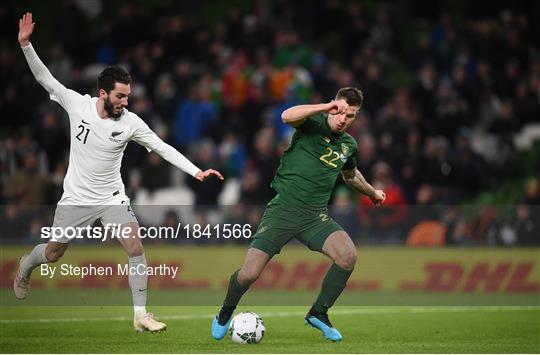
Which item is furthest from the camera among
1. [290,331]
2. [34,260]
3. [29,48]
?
[290,331]

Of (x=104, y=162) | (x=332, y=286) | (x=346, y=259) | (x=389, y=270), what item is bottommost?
(x=389, y=270)

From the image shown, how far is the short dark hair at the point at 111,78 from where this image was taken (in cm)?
1150

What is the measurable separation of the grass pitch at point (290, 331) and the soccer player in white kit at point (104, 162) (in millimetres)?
623

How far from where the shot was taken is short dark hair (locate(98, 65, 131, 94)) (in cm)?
1150

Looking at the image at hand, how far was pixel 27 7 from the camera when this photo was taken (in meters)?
26.5

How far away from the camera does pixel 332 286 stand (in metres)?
11.7

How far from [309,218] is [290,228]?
0.77 ft

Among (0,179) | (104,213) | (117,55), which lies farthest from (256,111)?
(104,213)

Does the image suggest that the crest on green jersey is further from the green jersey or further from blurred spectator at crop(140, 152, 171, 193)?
blurred spectator at crop(140, 152, 171, 193)

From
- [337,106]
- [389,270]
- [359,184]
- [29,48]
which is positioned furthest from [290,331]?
[389,270]

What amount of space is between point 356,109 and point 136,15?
13.1 metres

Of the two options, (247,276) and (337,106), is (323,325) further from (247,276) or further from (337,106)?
(337,106)

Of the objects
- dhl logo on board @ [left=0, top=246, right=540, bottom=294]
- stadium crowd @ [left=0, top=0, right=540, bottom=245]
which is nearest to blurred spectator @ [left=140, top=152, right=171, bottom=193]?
stadium crowd @ [left=0, top=0, right=540, bottom=245]

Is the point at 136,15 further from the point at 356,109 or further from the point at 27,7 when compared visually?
the point at 356,109
